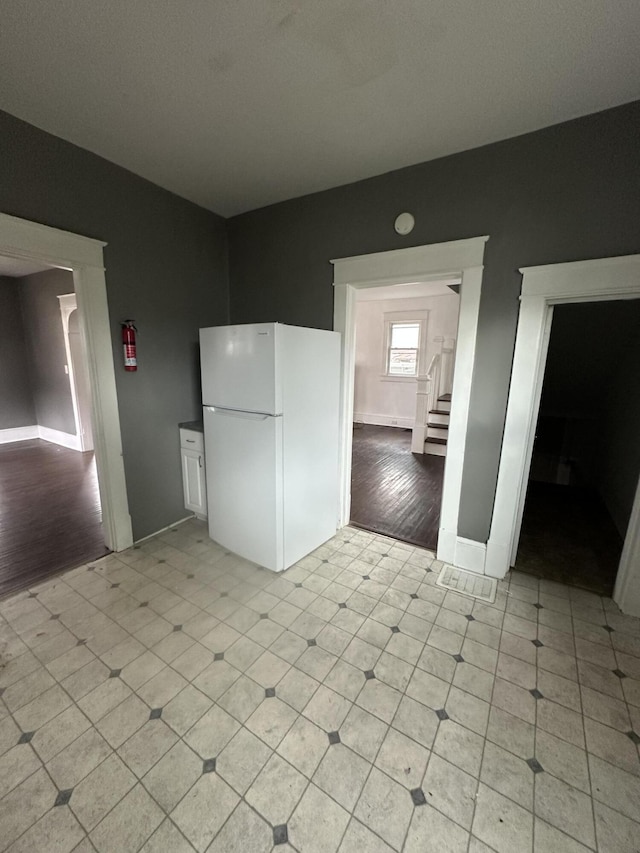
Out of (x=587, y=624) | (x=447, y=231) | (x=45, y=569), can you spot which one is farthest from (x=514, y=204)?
(x=45, y=569)

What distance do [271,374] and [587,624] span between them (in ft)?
7.75

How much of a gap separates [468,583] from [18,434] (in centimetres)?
683

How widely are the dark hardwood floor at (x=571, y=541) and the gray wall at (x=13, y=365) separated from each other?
23.4 ft

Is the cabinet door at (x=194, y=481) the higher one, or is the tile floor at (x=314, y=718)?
the cabinet door at (x=194, y=481)

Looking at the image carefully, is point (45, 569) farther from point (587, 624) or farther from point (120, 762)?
point (587, 624)

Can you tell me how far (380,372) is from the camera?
7.39 meters

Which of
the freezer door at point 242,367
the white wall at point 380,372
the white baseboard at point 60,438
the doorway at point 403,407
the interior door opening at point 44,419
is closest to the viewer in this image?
the freezer door at point 242,367

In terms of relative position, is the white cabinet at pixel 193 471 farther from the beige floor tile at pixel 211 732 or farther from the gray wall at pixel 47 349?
the gray wall at pixel 47 349

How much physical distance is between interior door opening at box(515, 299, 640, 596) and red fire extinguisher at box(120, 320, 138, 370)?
10.5 ft

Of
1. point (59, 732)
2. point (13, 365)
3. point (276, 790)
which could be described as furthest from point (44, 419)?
point (276, 790)

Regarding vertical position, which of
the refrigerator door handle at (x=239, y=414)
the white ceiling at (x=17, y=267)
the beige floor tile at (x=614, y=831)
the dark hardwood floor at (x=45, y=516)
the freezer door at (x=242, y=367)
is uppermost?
the white ceiling at (x=17, y=267)

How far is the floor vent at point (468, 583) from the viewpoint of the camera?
7.40ft

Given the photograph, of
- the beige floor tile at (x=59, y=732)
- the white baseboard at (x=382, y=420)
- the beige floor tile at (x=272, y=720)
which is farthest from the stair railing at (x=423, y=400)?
the beige floor tile at (x=59, y=732)

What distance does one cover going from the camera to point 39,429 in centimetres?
582
